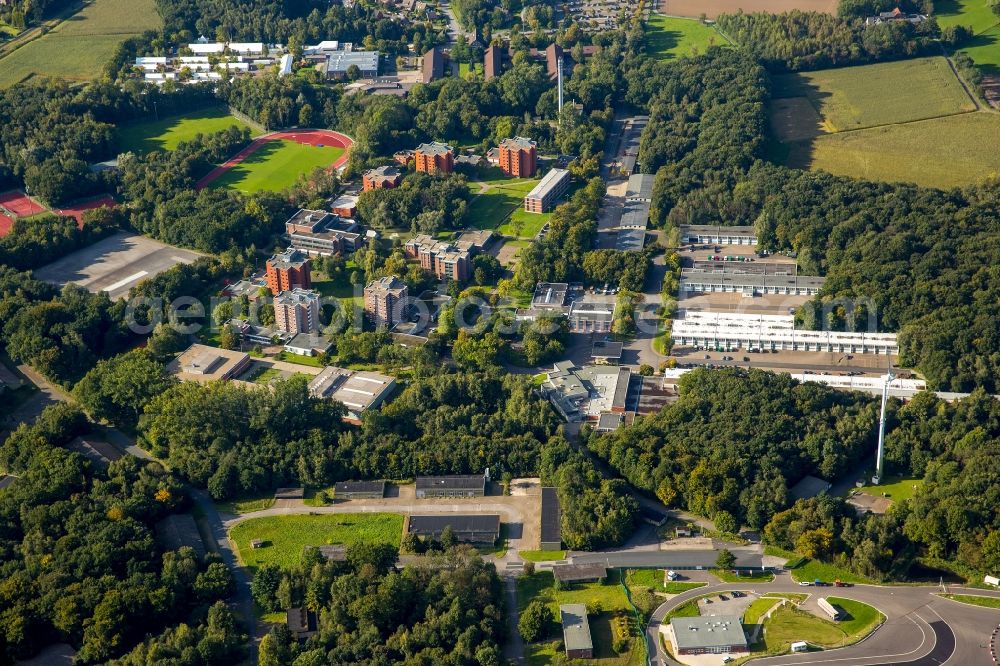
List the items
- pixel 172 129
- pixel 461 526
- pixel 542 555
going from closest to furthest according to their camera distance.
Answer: pixel 542 555 → pixel 461 526 → pixel 172 129

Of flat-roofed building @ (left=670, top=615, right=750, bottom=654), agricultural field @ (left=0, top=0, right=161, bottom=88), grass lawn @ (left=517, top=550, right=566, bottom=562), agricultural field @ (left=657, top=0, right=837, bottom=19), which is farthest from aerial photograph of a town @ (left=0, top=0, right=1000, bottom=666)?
agricultural field @ (left=657, top=0, right=837, bottom=19)

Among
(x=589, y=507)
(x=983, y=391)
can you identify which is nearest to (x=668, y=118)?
(x=983, y=391)

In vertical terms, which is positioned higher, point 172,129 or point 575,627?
point 172,129

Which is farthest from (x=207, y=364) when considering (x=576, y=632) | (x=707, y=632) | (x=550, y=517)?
(x=707, y=632)

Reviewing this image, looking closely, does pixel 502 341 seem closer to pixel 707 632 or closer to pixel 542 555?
pixel 542 555

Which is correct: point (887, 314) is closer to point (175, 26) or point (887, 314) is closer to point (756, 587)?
point (756, 587)

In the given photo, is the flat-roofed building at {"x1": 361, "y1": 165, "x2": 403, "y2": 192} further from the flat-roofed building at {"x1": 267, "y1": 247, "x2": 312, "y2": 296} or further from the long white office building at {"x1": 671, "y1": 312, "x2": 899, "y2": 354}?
the long white office building at {"x1": 671, "y1": 312, "x2": 899, "y2": 354}

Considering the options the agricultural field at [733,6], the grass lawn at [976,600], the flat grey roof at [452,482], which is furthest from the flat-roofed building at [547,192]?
the grass lawn at [976,600]
